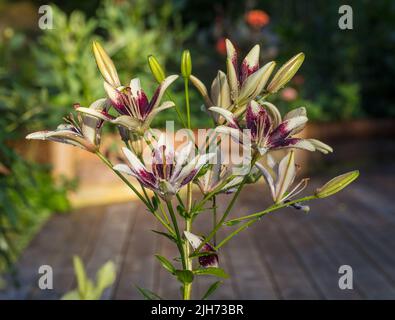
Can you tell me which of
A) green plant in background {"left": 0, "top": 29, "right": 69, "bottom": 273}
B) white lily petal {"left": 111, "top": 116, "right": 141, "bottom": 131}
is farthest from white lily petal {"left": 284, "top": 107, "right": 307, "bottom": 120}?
green plant in background {"left": 0, "top": 29, "right": 69, "bottom": 273}

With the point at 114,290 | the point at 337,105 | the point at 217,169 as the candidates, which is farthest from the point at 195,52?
the point at 217,169

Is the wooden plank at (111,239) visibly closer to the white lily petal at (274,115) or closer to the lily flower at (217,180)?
the lily flower at (217,180)

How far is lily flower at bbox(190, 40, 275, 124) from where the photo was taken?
1.06 metres

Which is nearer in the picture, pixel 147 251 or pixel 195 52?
pixel 147 251

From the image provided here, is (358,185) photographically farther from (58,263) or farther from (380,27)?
(58,263)

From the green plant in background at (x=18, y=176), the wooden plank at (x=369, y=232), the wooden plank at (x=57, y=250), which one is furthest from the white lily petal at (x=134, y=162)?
the wooden plank at (x=369, y=232)

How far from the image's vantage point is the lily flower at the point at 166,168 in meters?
1.02

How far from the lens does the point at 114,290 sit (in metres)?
3.18

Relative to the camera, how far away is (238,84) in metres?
1.09

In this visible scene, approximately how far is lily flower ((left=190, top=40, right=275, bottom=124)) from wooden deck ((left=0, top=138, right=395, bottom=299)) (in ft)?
6.65

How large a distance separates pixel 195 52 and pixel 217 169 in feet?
19.6

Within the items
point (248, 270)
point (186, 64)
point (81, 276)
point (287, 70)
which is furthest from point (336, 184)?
point (248, 270)

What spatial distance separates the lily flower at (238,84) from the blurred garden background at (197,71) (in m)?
2.13
